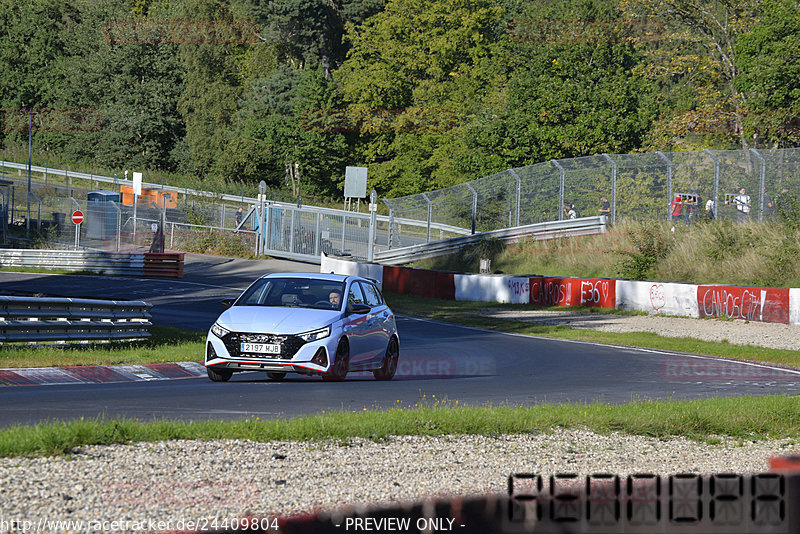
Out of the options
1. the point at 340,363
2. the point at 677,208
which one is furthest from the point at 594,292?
the point at 340,363

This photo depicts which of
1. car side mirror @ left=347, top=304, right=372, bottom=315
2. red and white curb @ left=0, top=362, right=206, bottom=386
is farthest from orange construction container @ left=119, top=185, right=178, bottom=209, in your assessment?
car side mirror @ left=347, top=304, right=372, bottom=315

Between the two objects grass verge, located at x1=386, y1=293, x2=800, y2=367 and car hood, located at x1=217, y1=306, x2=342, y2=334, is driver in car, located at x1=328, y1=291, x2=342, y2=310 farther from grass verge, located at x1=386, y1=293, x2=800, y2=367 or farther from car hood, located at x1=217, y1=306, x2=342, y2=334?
grass verge, located at x1=386, y1=293, x2=800, y2=367

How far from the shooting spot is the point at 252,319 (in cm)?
1297

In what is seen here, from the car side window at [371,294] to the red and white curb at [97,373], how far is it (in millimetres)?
2834

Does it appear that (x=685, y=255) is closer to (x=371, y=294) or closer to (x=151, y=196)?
(x=371, y=294)

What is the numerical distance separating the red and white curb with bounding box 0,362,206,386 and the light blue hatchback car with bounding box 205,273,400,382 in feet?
5.03

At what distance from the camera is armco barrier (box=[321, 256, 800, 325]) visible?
975 inches

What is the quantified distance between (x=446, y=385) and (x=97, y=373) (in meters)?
5.14

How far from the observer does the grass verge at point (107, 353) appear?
1457 centimetres

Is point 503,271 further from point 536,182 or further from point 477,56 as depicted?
point 477,56

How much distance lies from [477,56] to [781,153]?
4486cm

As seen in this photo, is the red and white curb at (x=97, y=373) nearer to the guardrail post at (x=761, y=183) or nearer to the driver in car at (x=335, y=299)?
the driver in car at (x=335, y=299)

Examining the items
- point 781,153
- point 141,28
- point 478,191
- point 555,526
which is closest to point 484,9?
point 141,28

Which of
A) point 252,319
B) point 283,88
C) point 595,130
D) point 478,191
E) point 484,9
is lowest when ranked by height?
point 252,319
